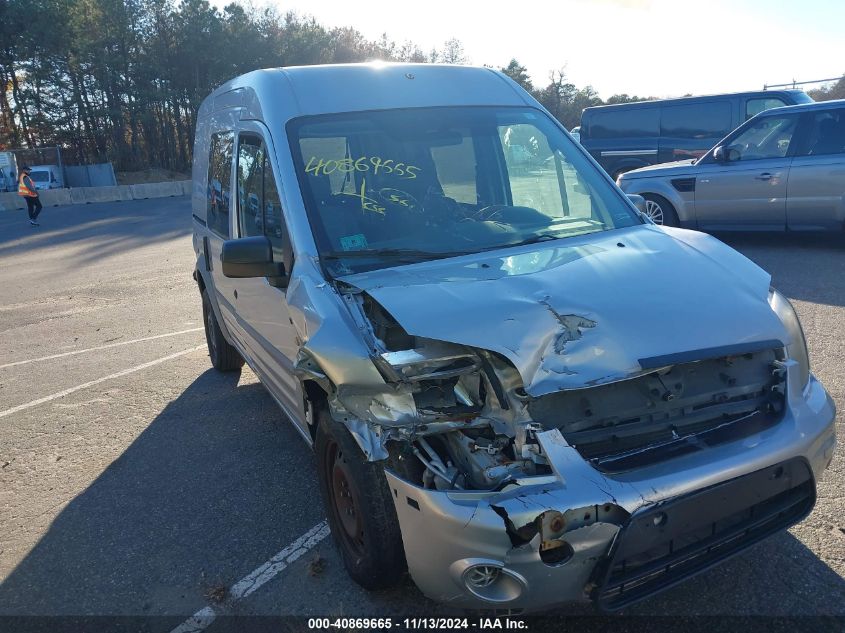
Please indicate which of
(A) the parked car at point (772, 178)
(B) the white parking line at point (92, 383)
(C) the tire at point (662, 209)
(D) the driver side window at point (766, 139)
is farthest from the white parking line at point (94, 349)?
(D) the driver side window at point (766, 139)

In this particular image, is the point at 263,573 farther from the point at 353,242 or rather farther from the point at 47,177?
the point at 47,177

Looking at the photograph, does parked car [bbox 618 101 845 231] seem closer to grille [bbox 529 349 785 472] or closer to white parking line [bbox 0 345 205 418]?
white parking line [bbox 0 345 205 418]

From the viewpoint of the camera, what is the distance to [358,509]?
2.75 meters

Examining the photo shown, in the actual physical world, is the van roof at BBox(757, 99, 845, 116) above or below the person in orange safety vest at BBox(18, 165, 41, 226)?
A: above

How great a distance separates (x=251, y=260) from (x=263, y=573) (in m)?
1.47

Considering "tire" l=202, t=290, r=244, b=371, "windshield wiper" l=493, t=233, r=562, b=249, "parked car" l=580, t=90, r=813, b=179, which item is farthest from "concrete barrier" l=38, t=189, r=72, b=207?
"windshield wiper" l=493, t=233, r=562, b=249

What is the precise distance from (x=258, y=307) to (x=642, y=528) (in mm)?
2615

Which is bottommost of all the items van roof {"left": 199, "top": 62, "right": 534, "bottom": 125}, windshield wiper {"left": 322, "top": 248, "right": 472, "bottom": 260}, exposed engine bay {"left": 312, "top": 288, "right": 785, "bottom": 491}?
exposed engine bay {"left": 312, "top": 288, "right": 785, "bottom": 491}

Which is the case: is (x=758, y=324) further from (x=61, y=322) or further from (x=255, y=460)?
(x=61, y=322)

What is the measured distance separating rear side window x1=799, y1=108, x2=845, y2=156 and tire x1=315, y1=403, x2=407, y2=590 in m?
8.32

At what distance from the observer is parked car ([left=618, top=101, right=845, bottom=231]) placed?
8727 millimetres

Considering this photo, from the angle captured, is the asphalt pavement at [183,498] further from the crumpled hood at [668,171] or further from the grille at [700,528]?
the crumpled hood at [668,171]

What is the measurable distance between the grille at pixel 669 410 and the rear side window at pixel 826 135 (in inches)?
293

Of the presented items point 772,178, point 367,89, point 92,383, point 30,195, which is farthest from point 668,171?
point 30,195
